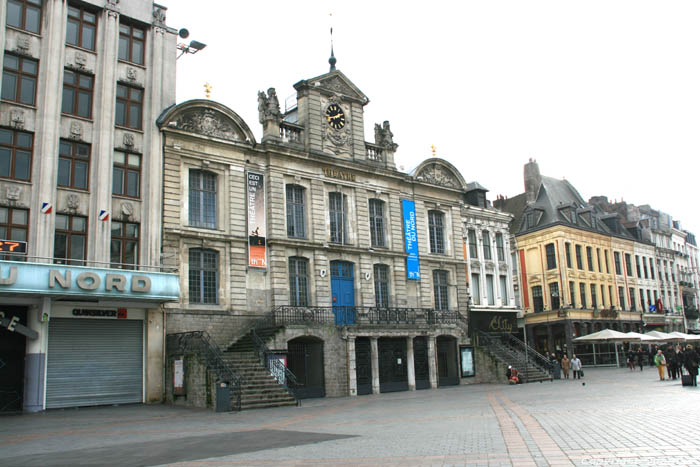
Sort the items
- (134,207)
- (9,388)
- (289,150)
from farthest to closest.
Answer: (289,150), (134,207), (9,388)

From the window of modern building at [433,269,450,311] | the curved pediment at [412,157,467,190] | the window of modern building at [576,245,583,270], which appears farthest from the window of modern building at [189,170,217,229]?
the window of modern building at [576,245,583,270]

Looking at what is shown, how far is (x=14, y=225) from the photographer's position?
23094 mm

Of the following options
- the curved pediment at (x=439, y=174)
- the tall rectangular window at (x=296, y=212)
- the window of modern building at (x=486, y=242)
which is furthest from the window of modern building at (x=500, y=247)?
the tall rectangular window at (x=296, y=212)

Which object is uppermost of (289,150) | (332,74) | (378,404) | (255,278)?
(332,74)

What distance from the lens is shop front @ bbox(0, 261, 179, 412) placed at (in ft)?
72.0

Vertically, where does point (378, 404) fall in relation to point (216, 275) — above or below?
below

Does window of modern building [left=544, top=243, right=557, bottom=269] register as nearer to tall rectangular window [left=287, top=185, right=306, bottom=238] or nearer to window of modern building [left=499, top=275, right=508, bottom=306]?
window of modern building [left=499, top=275, right=508, bottom=306]

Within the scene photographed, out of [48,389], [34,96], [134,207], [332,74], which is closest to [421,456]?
[48,389]

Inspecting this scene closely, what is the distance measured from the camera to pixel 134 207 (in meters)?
26.3

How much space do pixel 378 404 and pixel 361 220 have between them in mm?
12855

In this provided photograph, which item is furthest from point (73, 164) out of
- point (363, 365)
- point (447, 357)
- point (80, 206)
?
point (447, 357)

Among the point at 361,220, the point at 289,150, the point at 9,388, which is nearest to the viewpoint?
the point at 9,388

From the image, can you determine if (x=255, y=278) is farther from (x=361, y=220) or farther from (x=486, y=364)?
(x=486, y=364)

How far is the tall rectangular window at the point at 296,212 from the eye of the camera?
31484 mm
